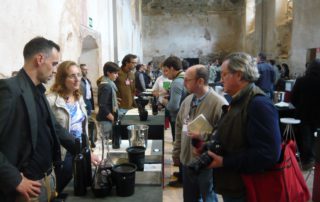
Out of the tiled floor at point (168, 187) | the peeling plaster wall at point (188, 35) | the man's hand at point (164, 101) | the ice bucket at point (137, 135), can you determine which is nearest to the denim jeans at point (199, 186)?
the ice bucket at point (137, 135)

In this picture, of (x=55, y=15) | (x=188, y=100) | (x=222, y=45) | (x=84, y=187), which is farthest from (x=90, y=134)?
(x=222, y=45)

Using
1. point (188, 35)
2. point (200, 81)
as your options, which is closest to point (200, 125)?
point (200, 81)

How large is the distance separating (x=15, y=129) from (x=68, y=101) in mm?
1043

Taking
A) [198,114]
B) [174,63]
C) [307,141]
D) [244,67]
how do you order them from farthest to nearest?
[307,141]
[174,63]
[198,114]
[244,67]

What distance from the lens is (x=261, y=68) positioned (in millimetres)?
8227

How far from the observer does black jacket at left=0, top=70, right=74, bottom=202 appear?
65.9 inches

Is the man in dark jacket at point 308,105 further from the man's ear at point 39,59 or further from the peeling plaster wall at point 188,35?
the peeling plaster wall at point 188,35

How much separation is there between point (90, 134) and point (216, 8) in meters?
18.7

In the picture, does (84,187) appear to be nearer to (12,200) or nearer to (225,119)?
(12,200)

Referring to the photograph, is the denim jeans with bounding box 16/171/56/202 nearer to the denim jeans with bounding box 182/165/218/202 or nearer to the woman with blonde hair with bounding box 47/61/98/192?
the woman with blonde hair with bounding box 47/61/98/192

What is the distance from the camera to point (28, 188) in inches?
68.8

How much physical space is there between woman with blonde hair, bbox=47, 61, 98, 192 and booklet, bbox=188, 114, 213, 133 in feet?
2.92

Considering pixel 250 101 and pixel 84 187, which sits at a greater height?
pixel 250 101

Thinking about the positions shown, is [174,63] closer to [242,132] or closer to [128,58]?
[128,58]
